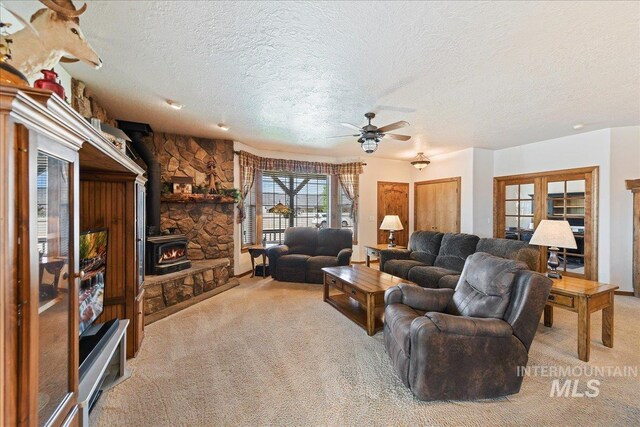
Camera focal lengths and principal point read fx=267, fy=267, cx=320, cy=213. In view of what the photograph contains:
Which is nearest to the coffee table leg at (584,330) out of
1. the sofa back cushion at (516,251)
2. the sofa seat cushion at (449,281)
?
the sofa back cushion at (516,251)

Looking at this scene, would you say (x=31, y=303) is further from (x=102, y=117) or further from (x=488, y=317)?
(x=102, y=117)

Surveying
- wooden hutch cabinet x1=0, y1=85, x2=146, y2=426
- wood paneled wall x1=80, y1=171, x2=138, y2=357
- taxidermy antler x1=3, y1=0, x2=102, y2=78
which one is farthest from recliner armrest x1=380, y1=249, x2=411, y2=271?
taxidermy antler x1=3, y1=0, x2=102, y2=78

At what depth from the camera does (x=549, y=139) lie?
4.93 metres

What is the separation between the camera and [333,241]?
539 centimetres

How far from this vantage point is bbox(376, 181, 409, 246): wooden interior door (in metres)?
6.77

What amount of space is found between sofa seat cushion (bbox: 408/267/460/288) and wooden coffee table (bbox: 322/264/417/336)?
720 mm

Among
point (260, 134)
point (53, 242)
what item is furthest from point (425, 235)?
point (53, 242)

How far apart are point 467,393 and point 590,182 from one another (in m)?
4.72

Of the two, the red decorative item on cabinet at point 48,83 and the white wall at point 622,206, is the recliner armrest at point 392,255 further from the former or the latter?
the red decorative item on cabinet at point 48,83

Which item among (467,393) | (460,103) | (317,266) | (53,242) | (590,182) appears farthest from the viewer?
(317,266)

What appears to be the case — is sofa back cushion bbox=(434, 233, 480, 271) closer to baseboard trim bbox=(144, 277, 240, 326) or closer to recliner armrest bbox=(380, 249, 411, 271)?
recliner armrest bbox=(380, 249, 411, 271)

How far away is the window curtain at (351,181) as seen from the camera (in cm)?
641

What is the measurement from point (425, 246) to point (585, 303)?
2504mm

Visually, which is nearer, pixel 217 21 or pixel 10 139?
pixel 10 139
